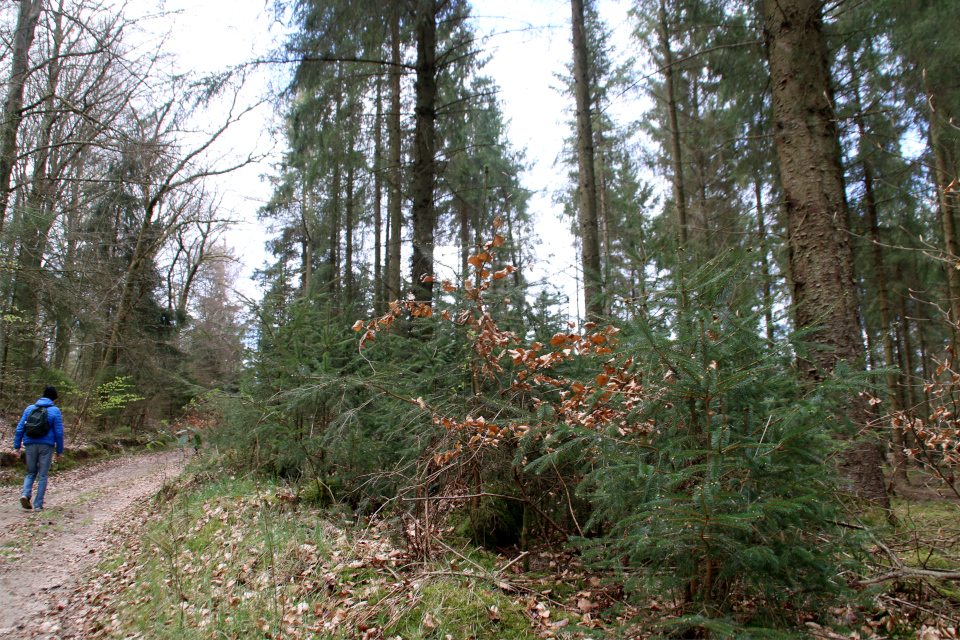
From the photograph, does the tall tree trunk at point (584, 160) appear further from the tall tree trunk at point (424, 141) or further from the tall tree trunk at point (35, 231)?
the tall tree trunk at point (35, 231)

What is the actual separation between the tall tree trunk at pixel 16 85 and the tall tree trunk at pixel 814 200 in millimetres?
12531

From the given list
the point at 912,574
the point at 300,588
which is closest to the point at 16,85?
the point at 300,588

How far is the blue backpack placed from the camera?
7.22 metres

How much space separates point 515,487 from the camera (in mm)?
4055

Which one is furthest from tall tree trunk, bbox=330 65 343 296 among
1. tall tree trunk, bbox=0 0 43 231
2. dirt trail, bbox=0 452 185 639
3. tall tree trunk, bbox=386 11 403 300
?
tall tree trunk, bbox=0 0 43 231

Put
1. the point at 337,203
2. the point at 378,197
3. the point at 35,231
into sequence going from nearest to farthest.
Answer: the point at 35,231, the point at 337,203, the point at 378,197

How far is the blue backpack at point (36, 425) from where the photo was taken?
7.22 metres

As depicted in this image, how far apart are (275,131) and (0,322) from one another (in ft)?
24.9

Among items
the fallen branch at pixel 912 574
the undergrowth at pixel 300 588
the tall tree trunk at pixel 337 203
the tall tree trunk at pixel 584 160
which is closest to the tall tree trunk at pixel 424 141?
the tall tree trunk at pixel 337 203

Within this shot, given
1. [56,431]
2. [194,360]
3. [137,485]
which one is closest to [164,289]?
[194,360]

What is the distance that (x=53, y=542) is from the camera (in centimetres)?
611

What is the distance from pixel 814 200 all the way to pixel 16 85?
13354 mm

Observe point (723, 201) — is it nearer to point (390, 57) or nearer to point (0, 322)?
point (390, 57)

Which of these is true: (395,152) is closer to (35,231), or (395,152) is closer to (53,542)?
(35,231)
